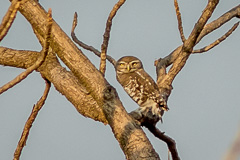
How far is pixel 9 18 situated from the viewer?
78.5 inches

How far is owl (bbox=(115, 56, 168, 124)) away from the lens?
530 centimetres

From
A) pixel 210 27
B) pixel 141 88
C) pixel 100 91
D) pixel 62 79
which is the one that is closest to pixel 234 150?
pixel 100 91

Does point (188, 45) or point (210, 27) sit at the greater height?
point (210, 27)

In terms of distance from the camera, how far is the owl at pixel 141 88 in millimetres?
5297

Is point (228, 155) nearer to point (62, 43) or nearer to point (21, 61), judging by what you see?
A: point (62, 43)

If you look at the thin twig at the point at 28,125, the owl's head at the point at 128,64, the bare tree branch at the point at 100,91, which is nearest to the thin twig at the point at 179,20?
the bare tree branch at the point at 100,91

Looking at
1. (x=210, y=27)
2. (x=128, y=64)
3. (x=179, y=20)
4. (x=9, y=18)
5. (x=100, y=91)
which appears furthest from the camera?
(x=128, y=64)

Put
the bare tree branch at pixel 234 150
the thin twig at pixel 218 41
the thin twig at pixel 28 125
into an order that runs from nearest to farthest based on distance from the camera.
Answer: the bare tree branch at pixel 234 150, the thin twig at pixel 28 125, the thin twig at pixel 218 41

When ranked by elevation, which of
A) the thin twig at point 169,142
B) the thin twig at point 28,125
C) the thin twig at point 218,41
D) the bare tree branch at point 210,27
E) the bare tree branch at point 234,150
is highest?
the bare tree branch at point 210,27

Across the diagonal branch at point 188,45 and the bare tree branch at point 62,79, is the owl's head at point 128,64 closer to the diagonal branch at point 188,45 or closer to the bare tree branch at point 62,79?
the diagonal branch at point 188,45

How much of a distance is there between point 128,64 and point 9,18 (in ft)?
18.9

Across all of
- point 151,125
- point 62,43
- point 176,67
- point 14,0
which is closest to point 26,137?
point 62,43

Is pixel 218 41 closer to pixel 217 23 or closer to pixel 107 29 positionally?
pixel 217 23

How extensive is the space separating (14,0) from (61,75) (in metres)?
2.70
